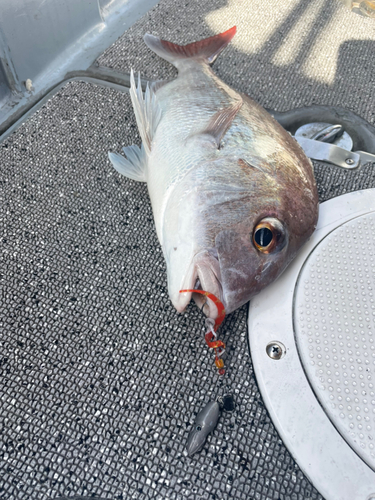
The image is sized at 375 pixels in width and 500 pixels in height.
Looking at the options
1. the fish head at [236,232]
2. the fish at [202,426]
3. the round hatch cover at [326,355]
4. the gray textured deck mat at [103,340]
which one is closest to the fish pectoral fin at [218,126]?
the fish head at [236,232]

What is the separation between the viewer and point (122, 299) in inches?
54.9

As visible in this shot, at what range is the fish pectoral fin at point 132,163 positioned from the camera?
1.67 meters

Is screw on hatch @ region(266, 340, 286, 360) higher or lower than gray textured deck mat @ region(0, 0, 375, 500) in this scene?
lower

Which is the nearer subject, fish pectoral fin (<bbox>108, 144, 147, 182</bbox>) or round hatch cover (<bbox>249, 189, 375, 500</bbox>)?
round hatch cover (<bbox>249, 189, 375, 500</bbox>)

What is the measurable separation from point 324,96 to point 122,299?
1.70 meters

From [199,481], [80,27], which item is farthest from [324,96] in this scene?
[199,481]

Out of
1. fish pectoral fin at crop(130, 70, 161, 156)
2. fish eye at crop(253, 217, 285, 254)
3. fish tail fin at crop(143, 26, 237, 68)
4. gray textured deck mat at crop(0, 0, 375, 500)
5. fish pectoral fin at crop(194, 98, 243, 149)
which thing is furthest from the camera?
fish tail fin at crop(143, 26, 237, 68)

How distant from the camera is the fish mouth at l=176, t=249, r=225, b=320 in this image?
1119 mm

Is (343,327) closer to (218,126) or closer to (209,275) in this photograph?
(209,275)

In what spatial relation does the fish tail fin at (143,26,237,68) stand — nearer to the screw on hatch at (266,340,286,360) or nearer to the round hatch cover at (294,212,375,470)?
the round hatch cover at (294,212,375,470)

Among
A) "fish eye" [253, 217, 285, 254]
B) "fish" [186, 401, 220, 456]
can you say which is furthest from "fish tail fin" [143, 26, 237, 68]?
"fish" [186, 401, 220, 456]

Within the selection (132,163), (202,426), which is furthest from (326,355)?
(132,163)

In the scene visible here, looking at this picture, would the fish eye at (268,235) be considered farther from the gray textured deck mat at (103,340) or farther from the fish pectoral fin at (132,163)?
the fish pectoral fin at (132,163)

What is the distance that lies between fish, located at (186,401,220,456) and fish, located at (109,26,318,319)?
0.29m
